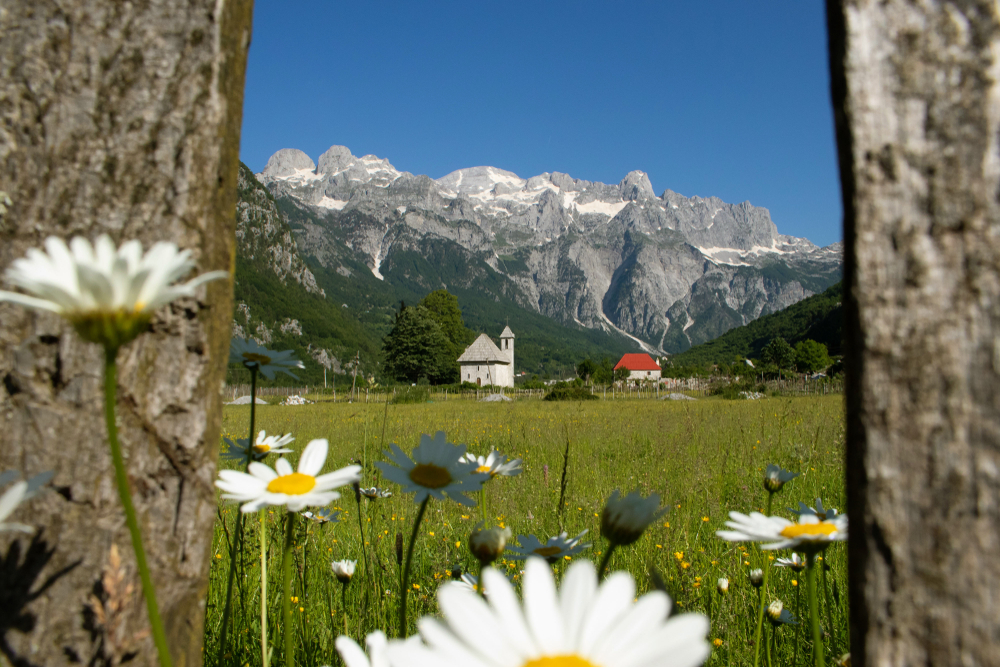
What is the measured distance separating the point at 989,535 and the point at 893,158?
0.35 m

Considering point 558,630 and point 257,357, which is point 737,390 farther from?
point 558,630

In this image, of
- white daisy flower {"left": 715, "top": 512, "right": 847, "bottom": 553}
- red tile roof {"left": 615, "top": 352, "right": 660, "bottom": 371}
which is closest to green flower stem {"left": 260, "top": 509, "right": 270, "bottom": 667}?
white daisy flower {"left": 715, "top": 512, "right": 847, "bottom": 553}

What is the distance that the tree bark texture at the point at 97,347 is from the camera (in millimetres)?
752

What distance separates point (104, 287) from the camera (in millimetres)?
543

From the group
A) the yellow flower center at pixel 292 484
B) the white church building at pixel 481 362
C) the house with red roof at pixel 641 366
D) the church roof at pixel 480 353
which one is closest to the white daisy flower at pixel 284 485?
the yellow flower center at pixel 292 484

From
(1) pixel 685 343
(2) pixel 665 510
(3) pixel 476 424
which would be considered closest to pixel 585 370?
(3) pixel 476 424

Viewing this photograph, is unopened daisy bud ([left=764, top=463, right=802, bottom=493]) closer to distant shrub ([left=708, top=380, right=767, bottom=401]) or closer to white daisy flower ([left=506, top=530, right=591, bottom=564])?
white daisy flower ([left=506, top=530, right=591, bottom=564])

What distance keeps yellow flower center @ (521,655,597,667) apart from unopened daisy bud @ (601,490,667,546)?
408 millimetres

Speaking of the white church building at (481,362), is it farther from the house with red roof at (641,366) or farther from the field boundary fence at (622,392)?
the house with red roof at (641,366)

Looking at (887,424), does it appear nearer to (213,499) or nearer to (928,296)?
(928,296)

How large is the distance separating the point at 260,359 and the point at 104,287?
89 cm

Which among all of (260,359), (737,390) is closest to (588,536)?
(260,359)

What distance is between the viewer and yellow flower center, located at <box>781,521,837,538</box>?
1017 mm

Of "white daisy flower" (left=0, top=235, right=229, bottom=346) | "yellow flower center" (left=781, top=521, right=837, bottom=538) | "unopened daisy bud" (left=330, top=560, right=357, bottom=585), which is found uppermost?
"white daisy flower" (left=0, top=235, right=229, bottom=346)
